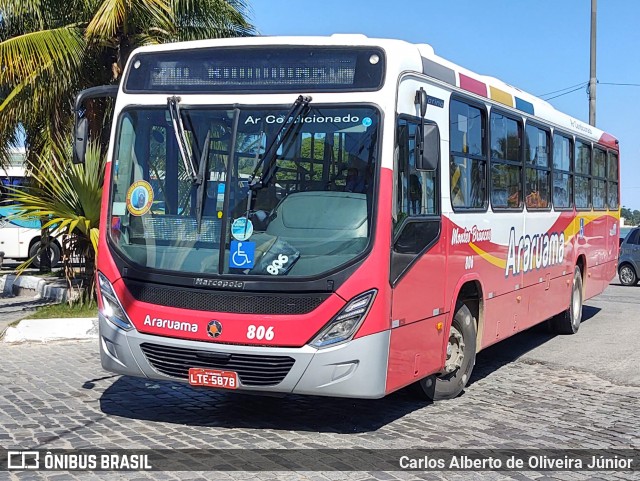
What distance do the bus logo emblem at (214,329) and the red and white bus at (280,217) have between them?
0.7 inches

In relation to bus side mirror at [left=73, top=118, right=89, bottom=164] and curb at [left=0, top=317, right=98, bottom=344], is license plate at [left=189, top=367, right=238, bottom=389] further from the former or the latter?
curb at [left=0, top=317, right=98, bottom=344]

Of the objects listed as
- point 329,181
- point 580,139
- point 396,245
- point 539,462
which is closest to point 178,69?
point 329,181

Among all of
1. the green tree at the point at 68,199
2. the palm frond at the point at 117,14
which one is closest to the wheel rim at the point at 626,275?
the palm frond at the point at 117,14

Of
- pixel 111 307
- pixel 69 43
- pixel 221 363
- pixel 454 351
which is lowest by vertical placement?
pixel 454 351

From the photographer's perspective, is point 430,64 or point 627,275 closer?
point 430,64

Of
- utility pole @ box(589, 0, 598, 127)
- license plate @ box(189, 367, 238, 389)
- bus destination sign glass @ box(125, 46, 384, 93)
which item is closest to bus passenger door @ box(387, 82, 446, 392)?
bus destination sign glass @ box(125, 46, 384, 93)

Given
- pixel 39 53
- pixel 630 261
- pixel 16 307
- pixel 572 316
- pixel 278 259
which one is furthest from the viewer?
pixel 630 261

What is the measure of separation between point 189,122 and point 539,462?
3.74 meters

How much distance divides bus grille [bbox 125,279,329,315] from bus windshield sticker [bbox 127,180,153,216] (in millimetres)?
625

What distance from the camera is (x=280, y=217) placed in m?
6.99

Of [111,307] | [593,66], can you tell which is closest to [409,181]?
[111,307]

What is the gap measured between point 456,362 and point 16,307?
31.3 ft

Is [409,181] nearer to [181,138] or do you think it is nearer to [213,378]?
[181,138]

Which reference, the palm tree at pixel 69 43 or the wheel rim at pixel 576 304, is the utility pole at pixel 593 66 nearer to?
the palm tree at pixel 69 43
